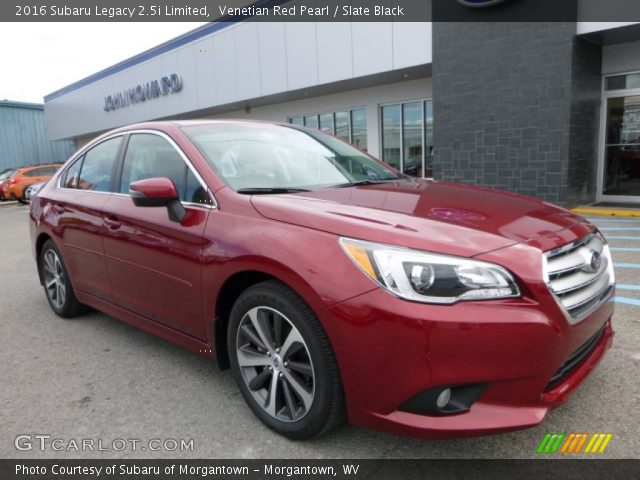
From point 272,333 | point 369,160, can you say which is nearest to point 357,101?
point 369,160

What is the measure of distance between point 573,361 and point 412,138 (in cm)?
1207

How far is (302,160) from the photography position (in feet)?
10.7

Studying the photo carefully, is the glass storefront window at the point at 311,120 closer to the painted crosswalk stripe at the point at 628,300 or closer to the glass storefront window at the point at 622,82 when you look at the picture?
the glass storefront window at the point at 622,82

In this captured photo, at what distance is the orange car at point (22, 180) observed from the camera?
68.2 ft

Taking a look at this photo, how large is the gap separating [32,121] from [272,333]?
3881cm

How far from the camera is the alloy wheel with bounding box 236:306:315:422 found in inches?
91.6

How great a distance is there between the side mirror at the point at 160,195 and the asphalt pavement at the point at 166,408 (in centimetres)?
108

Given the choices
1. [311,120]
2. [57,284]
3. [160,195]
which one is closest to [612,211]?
Answer: [160,195]

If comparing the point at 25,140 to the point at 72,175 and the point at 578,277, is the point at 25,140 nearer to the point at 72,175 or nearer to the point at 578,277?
the point at 72,175

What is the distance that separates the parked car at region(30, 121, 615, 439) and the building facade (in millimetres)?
35702

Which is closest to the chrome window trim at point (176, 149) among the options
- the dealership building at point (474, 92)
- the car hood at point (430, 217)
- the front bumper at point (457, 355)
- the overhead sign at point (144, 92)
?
the car hood at point (430, 217)

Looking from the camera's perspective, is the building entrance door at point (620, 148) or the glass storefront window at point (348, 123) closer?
the building entrance door at point (620, 148)

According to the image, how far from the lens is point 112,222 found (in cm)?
344

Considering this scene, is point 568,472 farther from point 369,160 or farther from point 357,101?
point 357,101
